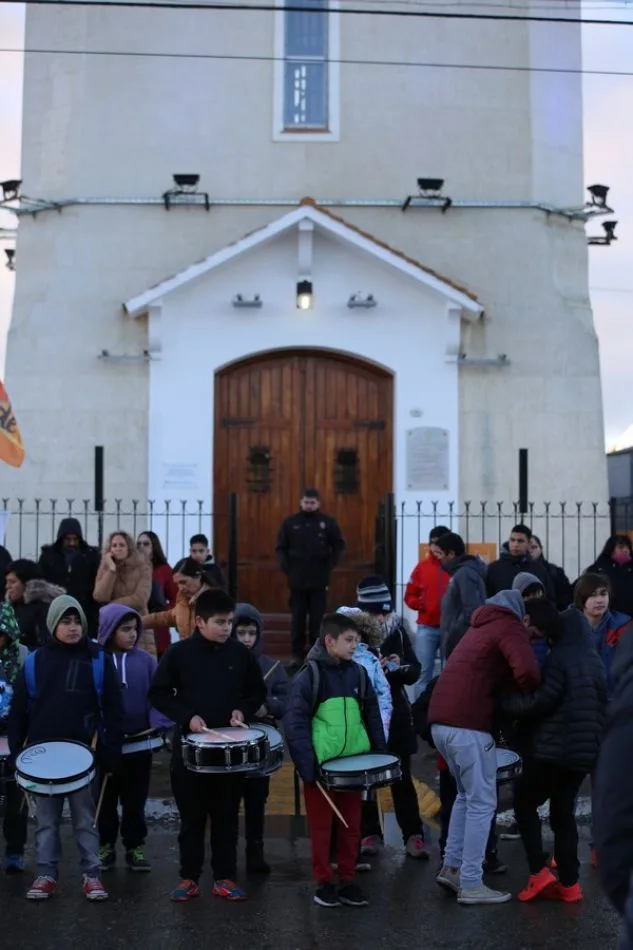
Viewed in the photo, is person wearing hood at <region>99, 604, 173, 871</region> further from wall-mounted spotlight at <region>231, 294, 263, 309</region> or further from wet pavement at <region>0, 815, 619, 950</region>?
wall-mounted spotlight at <region>231, 294, 263, 309</region>

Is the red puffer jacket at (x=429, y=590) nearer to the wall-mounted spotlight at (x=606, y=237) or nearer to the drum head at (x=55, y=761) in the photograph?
the drum head at (x=55, y=761)

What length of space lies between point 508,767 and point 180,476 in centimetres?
804

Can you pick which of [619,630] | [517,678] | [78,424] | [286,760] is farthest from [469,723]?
[78,424]

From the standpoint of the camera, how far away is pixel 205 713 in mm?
6941

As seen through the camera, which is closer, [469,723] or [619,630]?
[469,723]

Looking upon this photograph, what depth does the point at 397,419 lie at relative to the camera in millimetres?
14539

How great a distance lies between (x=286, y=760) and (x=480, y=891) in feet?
12.1

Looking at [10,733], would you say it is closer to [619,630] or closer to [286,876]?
[286,876]

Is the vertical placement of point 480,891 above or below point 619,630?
below

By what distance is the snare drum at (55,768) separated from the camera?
6.58 m

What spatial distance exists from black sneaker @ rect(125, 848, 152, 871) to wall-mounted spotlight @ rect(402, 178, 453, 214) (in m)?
9.46

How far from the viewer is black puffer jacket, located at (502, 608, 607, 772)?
21.6 feet

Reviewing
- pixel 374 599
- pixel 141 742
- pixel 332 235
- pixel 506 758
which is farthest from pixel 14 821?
pixel 332 235

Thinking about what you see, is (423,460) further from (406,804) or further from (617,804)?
(617,804)
